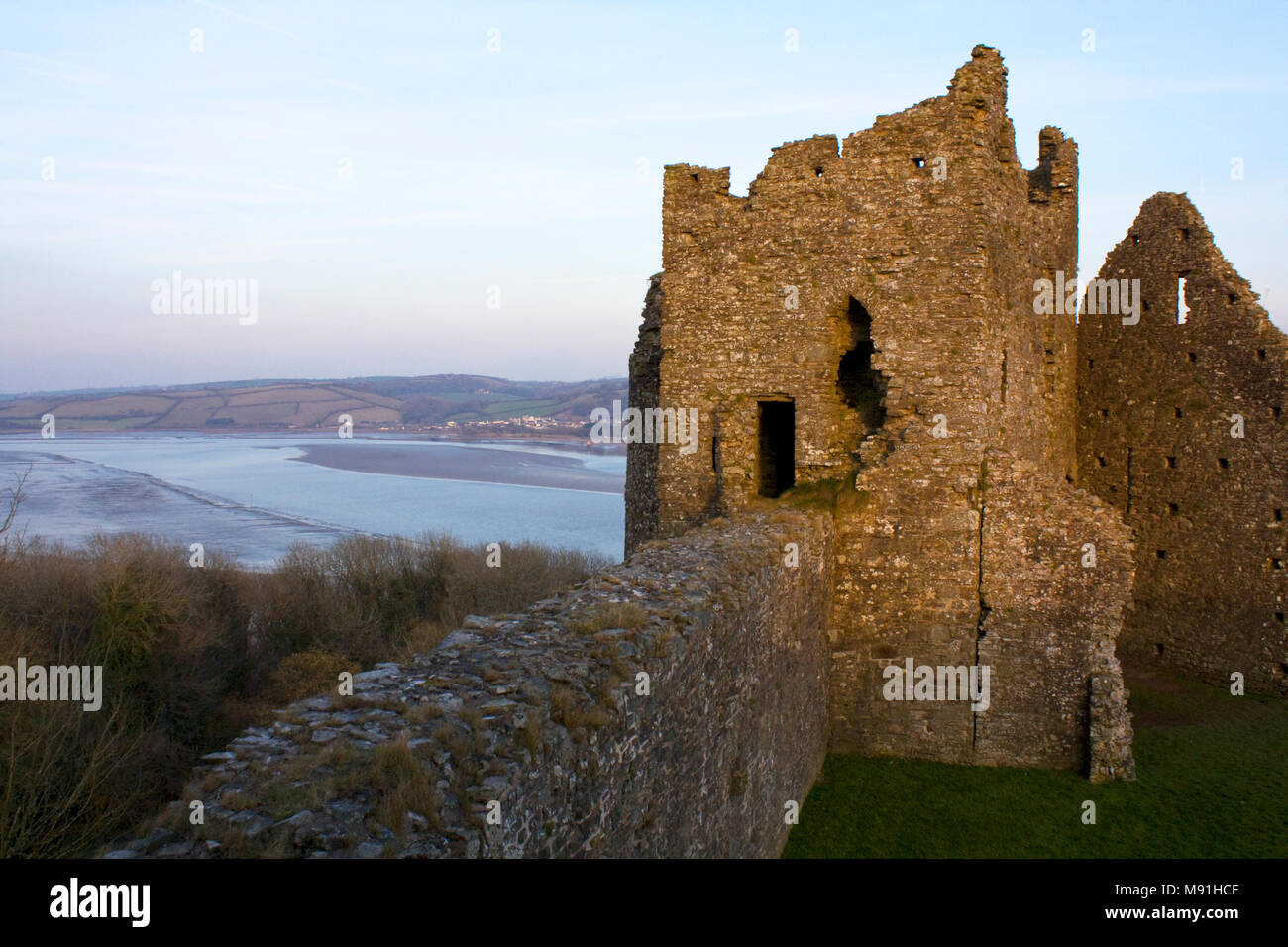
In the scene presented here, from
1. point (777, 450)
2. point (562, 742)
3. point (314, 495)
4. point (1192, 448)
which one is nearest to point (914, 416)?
point (777, 450)

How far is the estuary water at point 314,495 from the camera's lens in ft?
123

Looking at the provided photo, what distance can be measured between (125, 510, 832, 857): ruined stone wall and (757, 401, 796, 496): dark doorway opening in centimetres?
437

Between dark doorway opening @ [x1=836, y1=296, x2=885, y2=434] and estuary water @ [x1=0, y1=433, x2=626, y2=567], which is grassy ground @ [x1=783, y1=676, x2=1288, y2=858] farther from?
estuary water @ [x1=0, y1=433, x2=626, y2=567]

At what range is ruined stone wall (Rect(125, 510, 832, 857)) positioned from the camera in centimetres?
354

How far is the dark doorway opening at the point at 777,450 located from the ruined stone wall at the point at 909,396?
91 centimetres

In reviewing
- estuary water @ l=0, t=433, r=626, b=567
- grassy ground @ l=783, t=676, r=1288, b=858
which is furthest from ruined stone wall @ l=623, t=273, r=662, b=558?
estuary water @ l=0, t=433, r=626, b=567

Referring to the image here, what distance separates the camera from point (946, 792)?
413 inches

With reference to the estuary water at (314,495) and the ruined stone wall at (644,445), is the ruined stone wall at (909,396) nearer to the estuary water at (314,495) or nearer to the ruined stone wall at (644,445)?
the ruined stone wall at (644,445)

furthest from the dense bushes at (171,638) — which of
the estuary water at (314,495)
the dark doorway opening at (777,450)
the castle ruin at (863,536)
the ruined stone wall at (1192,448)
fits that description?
the ruined stone wall at (1192,448)

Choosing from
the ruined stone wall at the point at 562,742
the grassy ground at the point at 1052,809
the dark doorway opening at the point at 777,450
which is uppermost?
the dark doorway opening at the point at 777,450

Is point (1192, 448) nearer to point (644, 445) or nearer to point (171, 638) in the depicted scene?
point (644, 445)

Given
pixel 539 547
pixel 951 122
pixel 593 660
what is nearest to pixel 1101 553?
pixel 951 122
